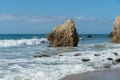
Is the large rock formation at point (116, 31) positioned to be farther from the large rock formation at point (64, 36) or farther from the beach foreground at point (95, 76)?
the beach foreground at point (95, 76)

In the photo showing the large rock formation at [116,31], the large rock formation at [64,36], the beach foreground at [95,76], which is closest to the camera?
the beach foreground at [95,76]

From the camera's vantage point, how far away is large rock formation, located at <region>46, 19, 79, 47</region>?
4322cm

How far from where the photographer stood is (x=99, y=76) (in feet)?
57.3

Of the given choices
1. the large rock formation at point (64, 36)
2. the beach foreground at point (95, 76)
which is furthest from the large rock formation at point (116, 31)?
the beach foreground at point (95, 76)

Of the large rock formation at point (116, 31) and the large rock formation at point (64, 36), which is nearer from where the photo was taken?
the large rock formation at point (64, 36)

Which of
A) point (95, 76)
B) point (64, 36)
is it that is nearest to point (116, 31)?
point (64, 36)

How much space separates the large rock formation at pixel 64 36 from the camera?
142 feet

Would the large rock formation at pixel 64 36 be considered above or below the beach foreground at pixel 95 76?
above

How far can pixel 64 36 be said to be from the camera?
43625 millimetres

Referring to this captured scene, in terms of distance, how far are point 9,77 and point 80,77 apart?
10.5 ft

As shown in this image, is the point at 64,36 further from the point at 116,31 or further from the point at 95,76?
the point at 95,76

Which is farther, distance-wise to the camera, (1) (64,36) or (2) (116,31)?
(2) (116,31)

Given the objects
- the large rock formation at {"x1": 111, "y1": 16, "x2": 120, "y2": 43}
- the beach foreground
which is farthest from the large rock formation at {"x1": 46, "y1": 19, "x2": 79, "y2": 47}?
the beach foreground

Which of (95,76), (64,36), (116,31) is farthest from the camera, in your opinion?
(116,31)
